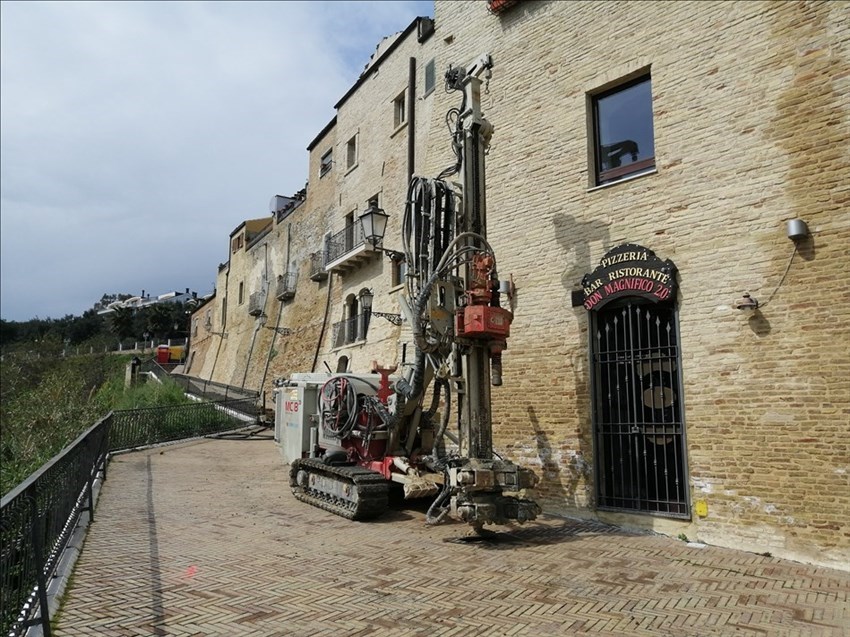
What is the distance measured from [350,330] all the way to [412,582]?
50.7 feet

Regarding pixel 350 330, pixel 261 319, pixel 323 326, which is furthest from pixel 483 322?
pixel 261 319

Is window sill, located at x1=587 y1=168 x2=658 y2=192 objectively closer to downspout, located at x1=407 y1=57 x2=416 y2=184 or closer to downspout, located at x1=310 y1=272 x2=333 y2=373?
downspout, located at x1=407 y1=57 x2=416 y2=184

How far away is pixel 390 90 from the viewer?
19.2 metres

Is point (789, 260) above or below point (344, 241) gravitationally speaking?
below

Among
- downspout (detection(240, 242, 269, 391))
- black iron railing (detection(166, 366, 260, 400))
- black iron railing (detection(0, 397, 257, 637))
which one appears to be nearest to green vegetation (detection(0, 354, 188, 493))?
black iron railing (detection(166, 366, 260, 400))

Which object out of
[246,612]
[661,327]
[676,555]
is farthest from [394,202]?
[246,612]

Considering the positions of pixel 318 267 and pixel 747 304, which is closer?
pixel 747 304

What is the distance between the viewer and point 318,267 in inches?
959

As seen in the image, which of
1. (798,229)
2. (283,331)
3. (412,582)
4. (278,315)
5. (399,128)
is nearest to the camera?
(412,582)

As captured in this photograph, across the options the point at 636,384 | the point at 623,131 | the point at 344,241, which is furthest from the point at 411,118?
the point at 636,384

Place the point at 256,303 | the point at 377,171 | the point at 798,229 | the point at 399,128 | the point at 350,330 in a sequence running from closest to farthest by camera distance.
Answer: the point at 798,229, the point at 399,128, the point at 377,171, the point at 350,330, the point at 256,303

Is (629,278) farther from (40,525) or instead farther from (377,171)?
(377,171)

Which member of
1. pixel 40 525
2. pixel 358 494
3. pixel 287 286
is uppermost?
pixel 287 286

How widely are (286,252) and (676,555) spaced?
25.5 m
